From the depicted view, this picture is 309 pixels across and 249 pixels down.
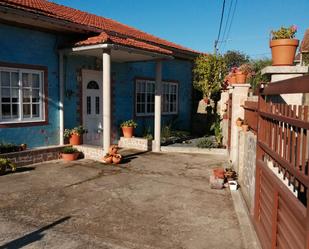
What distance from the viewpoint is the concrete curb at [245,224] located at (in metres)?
4.14

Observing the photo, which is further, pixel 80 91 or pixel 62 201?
pixel 80 91

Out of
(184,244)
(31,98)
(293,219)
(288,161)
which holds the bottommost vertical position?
(184,244)

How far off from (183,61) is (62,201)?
11.9 metres

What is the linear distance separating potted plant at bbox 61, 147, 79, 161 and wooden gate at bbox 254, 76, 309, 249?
6696 millimetres

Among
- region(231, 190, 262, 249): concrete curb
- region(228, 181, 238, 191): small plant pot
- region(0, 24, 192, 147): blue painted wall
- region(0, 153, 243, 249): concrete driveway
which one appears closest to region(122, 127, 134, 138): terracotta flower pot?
region(0, 24, 192, 147): blue painted wall

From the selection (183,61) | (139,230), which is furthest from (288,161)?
(183,61)

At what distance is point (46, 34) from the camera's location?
9.73m

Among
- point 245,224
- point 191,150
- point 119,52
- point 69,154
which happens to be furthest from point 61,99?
point 245,224

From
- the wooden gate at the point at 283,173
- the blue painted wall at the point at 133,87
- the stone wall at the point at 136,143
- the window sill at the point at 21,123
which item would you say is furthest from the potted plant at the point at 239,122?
the blue painted wall at the point at 133,87

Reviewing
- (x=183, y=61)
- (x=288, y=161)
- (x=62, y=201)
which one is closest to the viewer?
(x=288, y=161)

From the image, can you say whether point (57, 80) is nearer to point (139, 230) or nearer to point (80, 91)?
point (80, 91)

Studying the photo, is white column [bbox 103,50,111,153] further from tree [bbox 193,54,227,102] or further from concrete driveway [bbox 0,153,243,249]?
tree [bbox 193,54,227,102]

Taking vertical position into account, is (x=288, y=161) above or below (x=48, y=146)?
above

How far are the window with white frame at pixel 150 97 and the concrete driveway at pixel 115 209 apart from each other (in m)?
5.65
